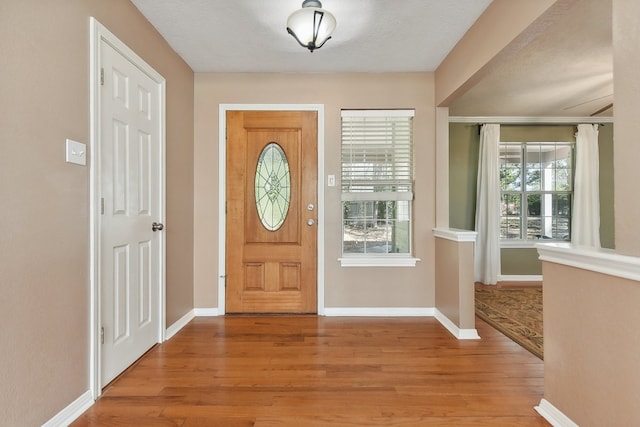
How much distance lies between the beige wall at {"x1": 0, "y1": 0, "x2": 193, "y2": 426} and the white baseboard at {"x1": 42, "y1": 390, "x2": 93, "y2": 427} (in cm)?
3

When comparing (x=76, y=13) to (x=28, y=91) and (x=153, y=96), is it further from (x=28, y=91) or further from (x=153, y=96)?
(x=153, y=96)

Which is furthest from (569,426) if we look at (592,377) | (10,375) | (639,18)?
(10,375)

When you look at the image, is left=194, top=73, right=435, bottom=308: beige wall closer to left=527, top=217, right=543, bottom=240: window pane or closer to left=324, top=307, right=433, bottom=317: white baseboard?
left=324, top=307, right=433, bottom=317: white baseboard

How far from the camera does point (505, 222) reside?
16.0ft

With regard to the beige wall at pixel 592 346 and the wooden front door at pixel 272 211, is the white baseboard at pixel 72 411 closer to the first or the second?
the wooden front door at pixel 272 211

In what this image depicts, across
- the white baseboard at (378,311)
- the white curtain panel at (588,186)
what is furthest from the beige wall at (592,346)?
the white curtain panel at (588,186)

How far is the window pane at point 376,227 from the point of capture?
337 centimetres

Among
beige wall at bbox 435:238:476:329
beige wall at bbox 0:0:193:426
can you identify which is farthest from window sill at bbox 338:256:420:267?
beige wall at bbox 0:0:193:426

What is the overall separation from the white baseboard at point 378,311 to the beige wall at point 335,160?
4 centimetres

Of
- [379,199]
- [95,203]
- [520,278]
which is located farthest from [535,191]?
[95,203]

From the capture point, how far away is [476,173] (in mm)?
4770

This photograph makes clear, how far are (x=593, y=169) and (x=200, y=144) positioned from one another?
5.33 m

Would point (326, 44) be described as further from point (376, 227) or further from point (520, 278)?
point (520, 278)

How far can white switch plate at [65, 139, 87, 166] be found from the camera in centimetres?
164
